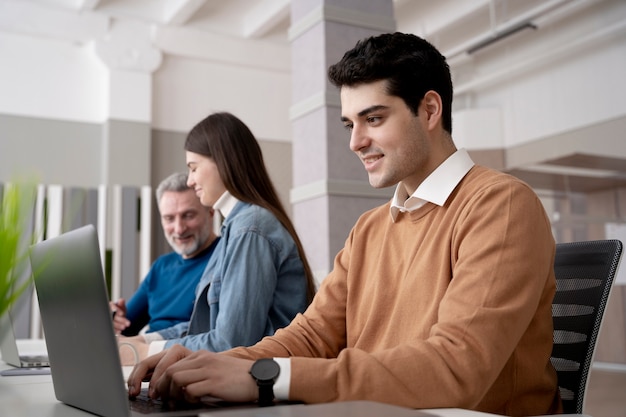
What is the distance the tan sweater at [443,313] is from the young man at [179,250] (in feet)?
4.10

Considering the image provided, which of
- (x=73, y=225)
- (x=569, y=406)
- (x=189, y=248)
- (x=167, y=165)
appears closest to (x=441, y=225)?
(x=569, y=406)

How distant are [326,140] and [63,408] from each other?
202 centimetres

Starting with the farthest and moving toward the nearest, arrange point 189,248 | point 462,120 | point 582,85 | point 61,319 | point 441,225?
point 462,120 → point 582,85 → point 189,248 → point 441,225 → point 61,319

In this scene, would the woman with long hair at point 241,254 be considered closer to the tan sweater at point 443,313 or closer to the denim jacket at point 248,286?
the denim jacket at point 248,286

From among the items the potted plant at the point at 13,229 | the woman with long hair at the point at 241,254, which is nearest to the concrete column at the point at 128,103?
the woman with long hair at the point at 241,254

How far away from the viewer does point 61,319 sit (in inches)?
35.9

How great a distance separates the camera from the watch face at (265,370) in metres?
0.89

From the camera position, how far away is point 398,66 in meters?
1.32

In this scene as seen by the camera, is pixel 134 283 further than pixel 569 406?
Yes

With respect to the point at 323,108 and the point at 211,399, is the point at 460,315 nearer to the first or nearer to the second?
the point at 211,399

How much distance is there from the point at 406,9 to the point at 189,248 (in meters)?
3.79

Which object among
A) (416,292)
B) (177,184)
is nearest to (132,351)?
(177,184)

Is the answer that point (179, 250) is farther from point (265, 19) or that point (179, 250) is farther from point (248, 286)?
point (265, 19)

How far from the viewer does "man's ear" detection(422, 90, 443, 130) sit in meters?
1.36
